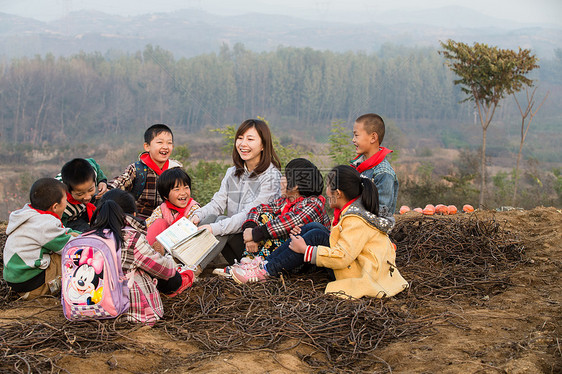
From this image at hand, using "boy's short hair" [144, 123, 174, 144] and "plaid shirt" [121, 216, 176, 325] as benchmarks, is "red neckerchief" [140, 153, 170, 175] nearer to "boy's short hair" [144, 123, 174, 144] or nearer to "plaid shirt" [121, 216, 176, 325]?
"boy's short hair" [144, 123, 174, 144]

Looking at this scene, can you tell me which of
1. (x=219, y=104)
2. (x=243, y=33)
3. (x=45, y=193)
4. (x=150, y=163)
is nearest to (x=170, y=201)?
(x=150, y=163)

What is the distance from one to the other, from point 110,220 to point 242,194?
189 cm

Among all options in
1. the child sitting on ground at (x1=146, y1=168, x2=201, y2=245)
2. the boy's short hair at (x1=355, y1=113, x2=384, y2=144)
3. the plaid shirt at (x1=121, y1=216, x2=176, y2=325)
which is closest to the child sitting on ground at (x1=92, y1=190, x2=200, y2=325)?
the plaid shirt at (x1=121, y1=216, x2=176, y2=325)

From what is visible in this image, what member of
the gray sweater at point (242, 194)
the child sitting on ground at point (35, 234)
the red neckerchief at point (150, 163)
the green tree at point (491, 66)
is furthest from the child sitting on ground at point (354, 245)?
the green tree at point (491, 66)

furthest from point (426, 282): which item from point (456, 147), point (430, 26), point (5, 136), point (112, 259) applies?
point (430, 26)

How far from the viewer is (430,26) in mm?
47281

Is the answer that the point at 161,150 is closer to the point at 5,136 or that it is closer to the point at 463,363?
the point at 463,363

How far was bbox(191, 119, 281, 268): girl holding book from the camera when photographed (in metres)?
4.71

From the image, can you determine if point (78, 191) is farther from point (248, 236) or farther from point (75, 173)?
point (248, 236)

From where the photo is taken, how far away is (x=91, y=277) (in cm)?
310

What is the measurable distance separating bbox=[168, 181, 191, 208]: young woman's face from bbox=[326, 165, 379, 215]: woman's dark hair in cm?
140

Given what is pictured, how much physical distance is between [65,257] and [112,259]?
0.30 m

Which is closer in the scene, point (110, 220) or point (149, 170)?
point (110, 220)

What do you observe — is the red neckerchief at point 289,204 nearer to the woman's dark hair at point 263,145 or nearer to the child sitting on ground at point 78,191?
the woman's dark hair at point 263,145
